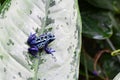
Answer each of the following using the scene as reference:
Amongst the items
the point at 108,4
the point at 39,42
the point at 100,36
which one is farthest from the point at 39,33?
the point at 108,4

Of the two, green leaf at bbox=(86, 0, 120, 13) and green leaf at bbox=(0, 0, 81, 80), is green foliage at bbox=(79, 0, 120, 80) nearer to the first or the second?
green leaf at bbox=(86, 0, 120, 13)

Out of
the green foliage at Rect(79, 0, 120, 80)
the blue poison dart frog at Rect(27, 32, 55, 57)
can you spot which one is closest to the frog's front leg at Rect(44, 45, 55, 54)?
the blue poison dart frog at Rect(27, 32, 55, 57)

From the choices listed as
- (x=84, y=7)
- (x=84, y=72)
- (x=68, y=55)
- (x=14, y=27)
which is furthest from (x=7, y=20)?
(x=84, y=72)

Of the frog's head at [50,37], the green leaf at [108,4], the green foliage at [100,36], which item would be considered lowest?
the green foliage at [100,36]

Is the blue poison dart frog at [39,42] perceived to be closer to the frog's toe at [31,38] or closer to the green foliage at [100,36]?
the frog's toe at [31,38]

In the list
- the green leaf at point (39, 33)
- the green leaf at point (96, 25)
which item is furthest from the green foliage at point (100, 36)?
the green leaf at point (39, 33)

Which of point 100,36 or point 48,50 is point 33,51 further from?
point 100,36
